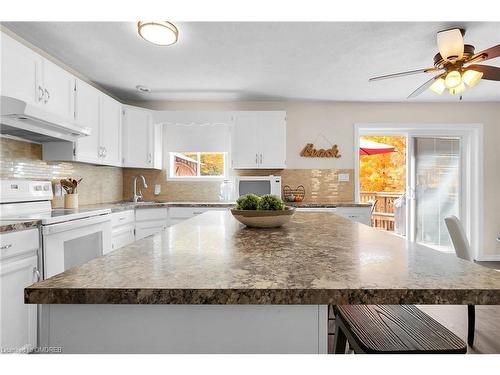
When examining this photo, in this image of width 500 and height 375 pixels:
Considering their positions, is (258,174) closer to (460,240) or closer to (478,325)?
(460,240)

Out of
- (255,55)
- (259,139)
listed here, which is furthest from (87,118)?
(259,139)

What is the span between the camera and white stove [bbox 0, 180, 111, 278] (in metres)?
1.94

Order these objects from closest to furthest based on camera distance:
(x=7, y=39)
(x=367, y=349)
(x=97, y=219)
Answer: (x=367, y=349) → (x=7, y=39) → (x=97, y=219)

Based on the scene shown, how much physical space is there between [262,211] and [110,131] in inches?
112

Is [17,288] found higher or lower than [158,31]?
lower

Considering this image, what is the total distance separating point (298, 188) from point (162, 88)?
2340mm

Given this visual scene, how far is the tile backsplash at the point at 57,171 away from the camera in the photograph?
2371 millimetres

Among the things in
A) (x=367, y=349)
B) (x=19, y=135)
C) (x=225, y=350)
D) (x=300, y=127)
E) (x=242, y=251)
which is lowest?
(x=367, y=349)

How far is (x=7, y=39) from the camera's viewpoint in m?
2.05

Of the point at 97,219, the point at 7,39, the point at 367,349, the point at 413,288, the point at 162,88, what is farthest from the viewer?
the point at 162,88

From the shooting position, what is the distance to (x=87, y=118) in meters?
3.06

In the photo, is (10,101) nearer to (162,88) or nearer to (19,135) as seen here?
(19,135)

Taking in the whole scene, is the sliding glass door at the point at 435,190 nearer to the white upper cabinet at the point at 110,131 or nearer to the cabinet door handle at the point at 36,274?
the white upper cabinet at the point at 110,131

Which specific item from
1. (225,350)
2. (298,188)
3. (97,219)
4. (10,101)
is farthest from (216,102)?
(225,350)
